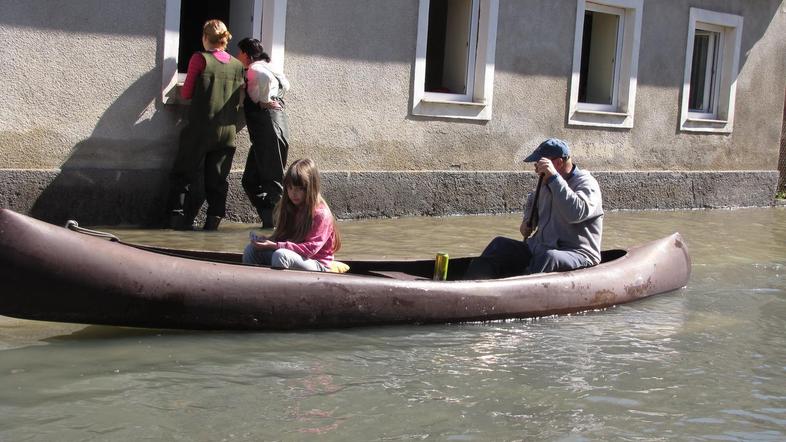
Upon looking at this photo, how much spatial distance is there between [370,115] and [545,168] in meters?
5.27

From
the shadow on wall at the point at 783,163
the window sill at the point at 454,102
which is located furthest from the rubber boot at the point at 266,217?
the shadow on wall at the point at 783,163

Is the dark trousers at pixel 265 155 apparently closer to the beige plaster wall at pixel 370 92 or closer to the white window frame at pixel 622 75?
the beige plaster wall at pixel 370 92

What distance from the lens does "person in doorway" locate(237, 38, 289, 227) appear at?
10.8m

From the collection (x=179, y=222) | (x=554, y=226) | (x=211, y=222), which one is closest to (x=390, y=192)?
(x=211, y=222)

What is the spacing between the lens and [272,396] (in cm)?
523

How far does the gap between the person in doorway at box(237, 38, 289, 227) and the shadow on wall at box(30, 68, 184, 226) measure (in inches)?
30.4

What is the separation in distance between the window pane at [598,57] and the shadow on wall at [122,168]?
714cm

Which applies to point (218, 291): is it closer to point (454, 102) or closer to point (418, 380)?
point (418, 380)

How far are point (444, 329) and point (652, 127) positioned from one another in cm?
992

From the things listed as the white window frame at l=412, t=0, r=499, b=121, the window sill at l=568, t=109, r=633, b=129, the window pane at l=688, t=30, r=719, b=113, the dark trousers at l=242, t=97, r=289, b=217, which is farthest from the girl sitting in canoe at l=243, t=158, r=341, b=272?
the window pane at l=688, t=30, r=719, b=113

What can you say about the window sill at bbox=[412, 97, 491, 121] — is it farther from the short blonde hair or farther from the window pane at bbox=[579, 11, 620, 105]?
the short blonde hair

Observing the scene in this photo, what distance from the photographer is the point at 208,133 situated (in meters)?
10.5

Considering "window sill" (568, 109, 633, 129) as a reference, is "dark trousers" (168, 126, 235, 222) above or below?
below

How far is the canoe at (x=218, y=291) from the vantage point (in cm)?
584
